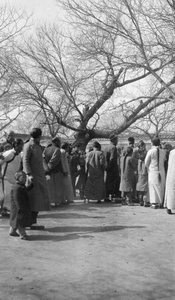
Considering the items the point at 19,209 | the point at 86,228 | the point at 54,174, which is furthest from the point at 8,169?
the point at 54,174

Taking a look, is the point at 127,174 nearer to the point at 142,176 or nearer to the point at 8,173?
the point at 142,176

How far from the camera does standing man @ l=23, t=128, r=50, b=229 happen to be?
26.8ft

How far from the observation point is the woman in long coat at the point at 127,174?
12.4 metres

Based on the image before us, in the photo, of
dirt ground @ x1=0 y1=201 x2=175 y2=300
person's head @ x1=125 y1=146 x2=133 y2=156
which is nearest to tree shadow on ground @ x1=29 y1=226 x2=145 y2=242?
dirt ground @ x1=0 y1=201 x2=175 y2=300

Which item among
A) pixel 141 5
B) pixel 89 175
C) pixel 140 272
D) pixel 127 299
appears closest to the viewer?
pixel 127 299

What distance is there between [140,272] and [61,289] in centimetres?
108

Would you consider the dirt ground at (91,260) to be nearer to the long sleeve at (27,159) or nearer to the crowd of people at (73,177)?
the crowd of people at (73,177)

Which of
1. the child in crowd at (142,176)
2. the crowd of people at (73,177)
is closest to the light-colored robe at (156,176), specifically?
the crowd of people at (73,177)

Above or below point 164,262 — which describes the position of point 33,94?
above

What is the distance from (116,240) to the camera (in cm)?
736

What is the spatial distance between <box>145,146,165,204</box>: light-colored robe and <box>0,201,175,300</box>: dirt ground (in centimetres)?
197

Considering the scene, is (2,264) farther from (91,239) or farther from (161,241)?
(161,241)

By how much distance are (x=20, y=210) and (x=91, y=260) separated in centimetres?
175

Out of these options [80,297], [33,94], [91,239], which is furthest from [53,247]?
[33,94]
